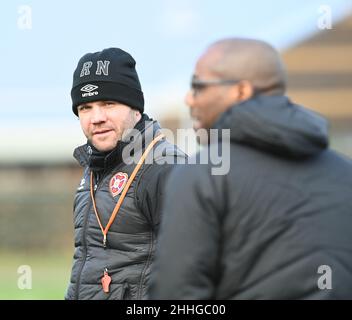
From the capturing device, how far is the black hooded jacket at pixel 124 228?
13.4 ft

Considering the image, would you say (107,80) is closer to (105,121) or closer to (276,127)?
(105,121)

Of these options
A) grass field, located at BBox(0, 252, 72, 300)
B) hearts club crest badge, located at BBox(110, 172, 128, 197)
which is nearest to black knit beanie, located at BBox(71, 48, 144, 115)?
hearts club crest badge, located at BBox(110, 172, 128, 197)

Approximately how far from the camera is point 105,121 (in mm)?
4449

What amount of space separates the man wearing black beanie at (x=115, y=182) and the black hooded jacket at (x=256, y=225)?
125 cm

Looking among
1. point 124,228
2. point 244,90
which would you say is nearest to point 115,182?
point 124,228

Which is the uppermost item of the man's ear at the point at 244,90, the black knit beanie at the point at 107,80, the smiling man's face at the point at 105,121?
the black knit beanie at the point at 107,80

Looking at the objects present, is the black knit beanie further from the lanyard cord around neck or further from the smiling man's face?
the lanyard cord around neck

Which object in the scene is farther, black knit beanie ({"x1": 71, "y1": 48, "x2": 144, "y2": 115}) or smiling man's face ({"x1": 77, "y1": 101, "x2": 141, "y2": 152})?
black knit beanie ({"x1": 71, "y1": 48, "x2": 144, "y2": 115})

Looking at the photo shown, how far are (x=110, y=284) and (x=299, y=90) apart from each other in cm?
3901

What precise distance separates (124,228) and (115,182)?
0.89ft

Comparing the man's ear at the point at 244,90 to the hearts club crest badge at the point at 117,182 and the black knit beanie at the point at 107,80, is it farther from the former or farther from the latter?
the black knit beanie at the point at 107,80

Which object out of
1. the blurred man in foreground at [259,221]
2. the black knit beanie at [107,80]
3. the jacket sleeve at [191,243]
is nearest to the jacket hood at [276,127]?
the blurred man in foreground at [259,221]

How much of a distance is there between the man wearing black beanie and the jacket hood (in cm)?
128

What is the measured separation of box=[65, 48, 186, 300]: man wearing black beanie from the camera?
4.11 m
